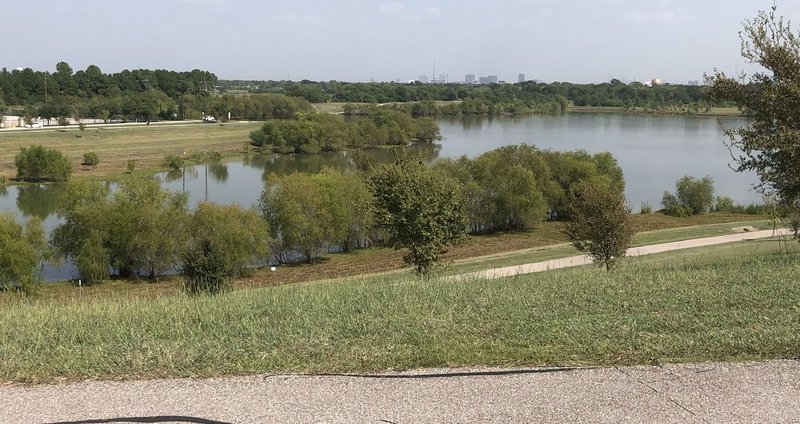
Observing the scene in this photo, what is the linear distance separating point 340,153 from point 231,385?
83.3 meters

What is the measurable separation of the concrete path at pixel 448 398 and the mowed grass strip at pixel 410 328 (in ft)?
0.93

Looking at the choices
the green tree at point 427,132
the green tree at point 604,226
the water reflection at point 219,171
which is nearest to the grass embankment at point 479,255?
the green tree at point 604,226

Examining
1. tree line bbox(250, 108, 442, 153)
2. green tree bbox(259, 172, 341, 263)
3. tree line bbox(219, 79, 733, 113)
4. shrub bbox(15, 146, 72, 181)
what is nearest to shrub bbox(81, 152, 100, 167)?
shrub bbox(15, 146, 72, 181)

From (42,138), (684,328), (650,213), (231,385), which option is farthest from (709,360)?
(42,138)

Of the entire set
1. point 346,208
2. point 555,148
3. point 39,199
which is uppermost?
point 555,148

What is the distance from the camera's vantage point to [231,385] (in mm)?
5672

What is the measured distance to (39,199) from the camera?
172 ft

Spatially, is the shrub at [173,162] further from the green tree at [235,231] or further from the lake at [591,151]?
the green tree at [235,231]

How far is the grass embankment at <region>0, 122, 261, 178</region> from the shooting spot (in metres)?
69.6

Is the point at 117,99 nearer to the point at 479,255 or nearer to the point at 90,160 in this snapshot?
the point at 90,160

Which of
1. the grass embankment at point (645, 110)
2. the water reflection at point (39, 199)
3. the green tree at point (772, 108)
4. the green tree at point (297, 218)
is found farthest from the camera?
the grass embankment at point (645, 110)

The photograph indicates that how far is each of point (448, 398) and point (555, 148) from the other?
7447cm

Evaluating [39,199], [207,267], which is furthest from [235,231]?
[39,199]

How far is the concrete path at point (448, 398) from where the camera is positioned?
5035 millimetres
